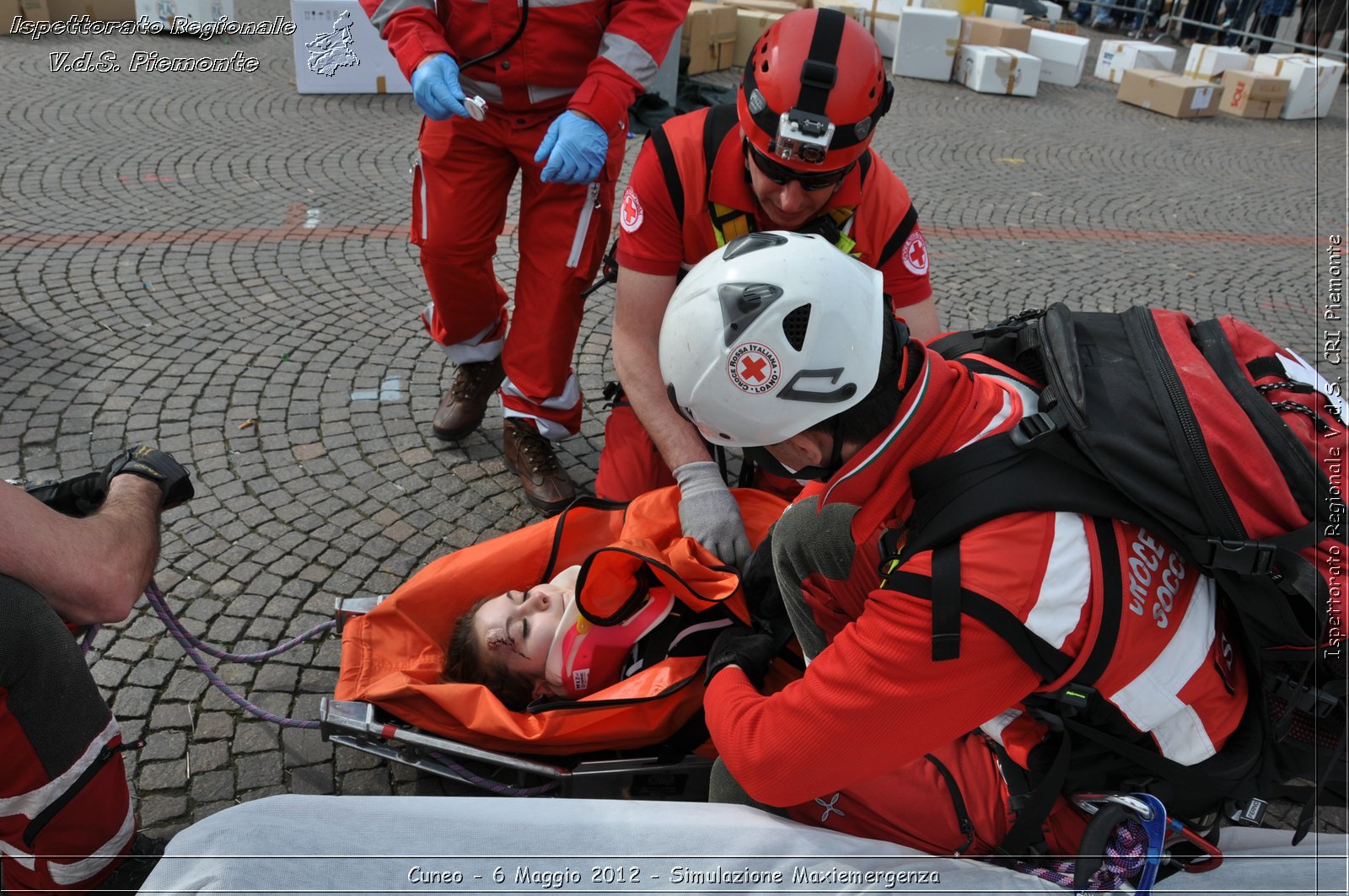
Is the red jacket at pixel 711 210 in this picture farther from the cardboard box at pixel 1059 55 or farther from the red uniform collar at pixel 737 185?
the cardboard box at pixel 1059 55

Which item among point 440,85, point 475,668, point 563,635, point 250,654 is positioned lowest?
point 250,654

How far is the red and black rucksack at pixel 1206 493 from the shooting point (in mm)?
1555

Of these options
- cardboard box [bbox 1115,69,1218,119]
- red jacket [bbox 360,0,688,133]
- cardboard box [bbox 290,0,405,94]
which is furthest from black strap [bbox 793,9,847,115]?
cardboard box [bbox 1115,69,1218,119]

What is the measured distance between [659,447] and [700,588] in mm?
590

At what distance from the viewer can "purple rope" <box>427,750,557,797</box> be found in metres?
2.30

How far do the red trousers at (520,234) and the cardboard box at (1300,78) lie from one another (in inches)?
445

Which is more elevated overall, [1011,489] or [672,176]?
[672,176]

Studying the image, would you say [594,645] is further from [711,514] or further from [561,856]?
[561,856]

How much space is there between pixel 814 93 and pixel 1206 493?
145 cm

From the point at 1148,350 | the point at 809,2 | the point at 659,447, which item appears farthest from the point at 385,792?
the point at 809,2

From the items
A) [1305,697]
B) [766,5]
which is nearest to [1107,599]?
[1305,697]

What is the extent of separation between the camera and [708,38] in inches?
370

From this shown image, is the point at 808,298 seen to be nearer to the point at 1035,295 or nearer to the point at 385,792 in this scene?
the point at 385,792

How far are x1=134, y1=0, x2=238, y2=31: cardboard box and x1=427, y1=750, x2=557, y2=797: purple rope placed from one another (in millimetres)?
8914
